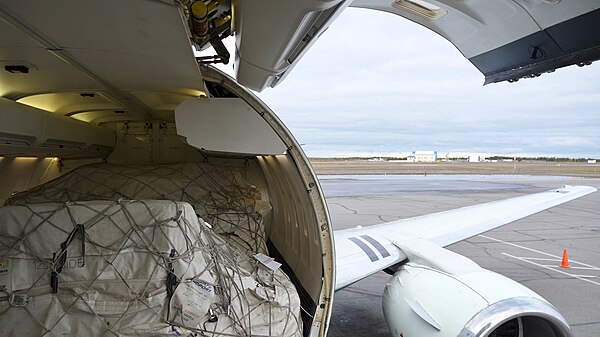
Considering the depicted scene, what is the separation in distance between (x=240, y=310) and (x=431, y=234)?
3035 millimetres

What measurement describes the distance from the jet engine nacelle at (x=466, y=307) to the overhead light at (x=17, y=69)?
10.9 ft

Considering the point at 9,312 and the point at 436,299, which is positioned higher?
the point at 9,312

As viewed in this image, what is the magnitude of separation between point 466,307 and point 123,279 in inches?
95.0

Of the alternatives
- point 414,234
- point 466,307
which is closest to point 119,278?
point 466,307

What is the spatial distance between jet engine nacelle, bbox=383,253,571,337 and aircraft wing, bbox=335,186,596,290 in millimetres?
339

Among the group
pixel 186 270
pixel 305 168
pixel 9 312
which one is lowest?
pixel 9 312

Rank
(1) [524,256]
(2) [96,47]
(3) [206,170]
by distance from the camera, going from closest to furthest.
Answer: (2) [96,47], (3) [206,170], (1) [524,256]

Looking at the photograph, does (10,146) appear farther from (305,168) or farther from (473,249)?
(473,249)

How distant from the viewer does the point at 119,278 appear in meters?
2.65

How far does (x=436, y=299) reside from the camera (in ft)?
11.5

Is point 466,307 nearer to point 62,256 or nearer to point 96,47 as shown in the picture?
point 62,256

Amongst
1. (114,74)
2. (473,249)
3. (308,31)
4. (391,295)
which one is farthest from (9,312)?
(473,249)

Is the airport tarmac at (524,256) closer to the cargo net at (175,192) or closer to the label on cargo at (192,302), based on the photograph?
the cargo net at (175,192)

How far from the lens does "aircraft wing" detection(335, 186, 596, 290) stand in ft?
14.1
